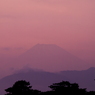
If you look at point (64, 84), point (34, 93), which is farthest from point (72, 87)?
point (34, 93)

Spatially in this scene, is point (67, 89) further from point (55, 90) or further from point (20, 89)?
point (20, 89)

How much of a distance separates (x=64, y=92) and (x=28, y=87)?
711cm

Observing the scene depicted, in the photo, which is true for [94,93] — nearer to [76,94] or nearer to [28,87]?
[76,94]

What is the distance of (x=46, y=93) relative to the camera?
195ft

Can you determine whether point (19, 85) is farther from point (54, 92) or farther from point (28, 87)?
point (54, 92)

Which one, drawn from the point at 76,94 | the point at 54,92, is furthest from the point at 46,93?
the point at 76,94

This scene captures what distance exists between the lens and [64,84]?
200 ft

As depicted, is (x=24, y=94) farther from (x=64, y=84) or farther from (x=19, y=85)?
(x=64, y=84)

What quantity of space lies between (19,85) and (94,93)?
14.0m

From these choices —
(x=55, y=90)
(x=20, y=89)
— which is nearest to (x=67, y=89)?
(x=55, y=90)

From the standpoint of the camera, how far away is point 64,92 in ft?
194

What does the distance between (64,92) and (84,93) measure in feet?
11.9

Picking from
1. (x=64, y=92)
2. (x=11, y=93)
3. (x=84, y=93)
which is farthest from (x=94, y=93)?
(x=11, y=93)

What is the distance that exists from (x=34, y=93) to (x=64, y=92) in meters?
5.48
